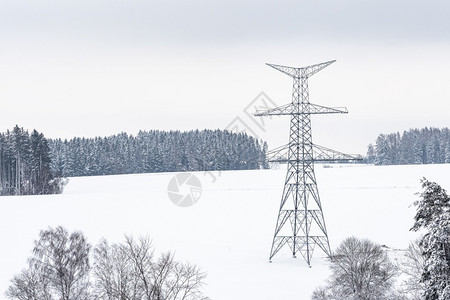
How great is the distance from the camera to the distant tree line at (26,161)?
4407 inches

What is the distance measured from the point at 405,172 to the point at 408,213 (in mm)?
42872

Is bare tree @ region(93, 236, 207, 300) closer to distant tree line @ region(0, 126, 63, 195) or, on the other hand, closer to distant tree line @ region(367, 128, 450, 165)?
distant tree line @ region(0, 126, 63, 195)

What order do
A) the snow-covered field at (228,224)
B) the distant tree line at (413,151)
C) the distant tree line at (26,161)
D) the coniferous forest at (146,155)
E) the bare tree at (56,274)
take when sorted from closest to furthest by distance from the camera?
the bare tree at (56,274) → the snow-covered field at (228,224) → the distant tree line at (26,161) → the coniferous forest at (146,155) → the distant tree line at (413,151)

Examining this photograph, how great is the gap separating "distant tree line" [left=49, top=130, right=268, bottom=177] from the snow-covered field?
214ft

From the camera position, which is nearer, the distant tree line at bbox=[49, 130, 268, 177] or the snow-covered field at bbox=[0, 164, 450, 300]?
the snow-covered field at bbox=[0, 164, 450, 300]

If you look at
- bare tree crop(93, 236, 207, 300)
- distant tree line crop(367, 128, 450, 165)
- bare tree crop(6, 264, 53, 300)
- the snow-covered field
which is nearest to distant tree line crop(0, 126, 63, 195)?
the snow-covered field

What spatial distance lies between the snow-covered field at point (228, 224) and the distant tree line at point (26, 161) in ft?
87.8

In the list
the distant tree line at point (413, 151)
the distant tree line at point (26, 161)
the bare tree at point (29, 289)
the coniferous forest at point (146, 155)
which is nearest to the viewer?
the bare tree at point (29, 289)

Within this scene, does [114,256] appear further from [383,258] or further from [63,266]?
[383,258]

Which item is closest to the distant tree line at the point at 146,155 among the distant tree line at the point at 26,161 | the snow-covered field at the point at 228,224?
the distant tree line at the point at 26,161

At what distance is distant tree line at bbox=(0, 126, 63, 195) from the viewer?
112m

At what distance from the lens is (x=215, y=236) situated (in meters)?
67.3

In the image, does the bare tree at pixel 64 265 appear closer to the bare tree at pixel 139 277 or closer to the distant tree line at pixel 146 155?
the bare tree at pixel 139 277

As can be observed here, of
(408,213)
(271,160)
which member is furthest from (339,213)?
(271,160)
